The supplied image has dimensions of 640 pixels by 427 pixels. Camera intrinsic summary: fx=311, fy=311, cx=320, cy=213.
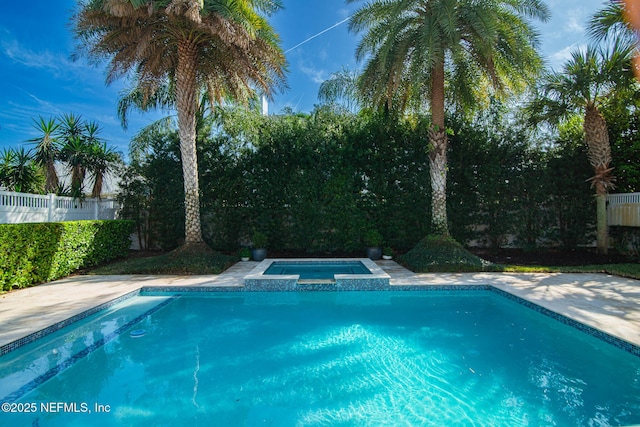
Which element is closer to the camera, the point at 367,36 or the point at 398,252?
the point at 367,36

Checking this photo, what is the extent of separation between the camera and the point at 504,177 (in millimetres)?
11883

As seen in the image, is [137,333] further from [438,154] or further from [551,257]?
[551,257]

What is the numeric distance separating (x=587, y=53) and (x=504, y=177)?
4.49 m

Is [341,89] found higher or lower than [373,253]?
higher

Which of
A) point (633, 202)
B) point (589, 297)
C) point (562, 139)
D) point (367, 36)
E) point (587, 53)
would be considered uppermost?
point (367, 36)

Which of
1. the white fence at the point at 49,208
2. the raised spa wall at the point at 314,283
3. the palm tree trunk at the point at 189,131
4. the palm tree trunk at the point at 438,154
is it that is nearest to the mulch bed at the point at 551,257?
the palm tree trunk at the point at 438,154

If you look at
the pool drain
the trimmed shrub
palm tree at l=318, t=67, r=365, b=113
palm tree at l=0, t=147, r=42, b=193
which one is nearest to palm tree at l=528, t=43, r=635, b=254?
the trimmed shrub

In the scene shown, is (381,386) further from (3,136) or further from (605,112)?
(3,136)

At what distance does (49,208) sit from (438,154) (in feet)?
40.3

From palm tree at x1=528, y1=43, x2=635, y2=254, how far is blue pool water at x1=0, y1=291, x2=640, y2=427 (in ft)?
26.3

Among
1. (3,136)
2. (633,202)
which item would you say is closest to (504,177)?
(633,202)

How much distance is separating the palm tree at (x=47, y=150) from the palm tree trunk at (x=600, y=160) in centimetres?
2027

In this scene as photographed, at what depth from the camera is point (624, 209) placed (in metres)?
10.6

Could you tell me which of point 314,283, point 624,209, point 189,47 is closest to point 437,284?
point 314,283
